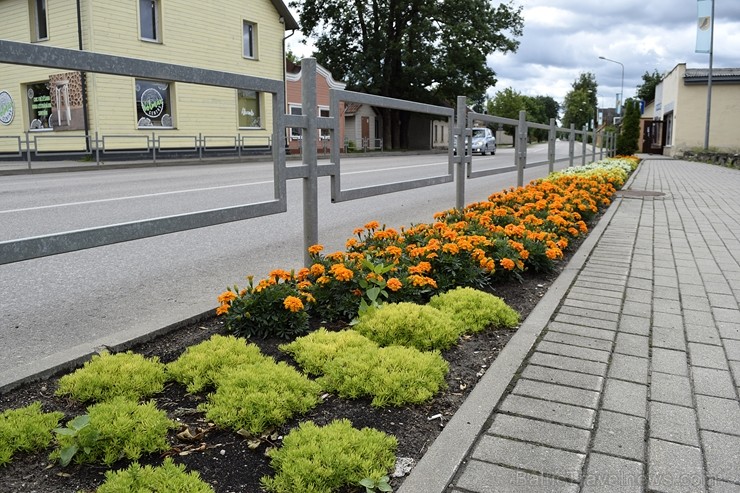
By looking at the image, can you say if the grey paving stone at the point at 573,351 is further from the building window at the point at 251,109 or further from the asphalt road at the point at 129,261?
the building window at the point at 251,109

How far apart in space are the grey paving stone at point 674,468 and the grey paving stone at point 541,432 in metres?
0.25

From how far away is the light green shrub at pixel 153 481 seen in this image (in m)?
2.00

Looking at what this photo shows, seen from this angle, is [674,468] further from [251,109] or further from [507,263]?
[251,109]

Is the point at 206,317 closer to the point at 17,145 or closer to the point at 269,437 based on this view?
the point at 269,437

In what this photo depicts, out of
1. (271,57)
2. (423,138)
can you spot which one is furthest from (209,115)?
(423,138)

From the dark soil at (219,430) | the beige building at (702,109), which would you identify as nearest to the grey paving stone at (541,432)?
the dark soil at (219,430)

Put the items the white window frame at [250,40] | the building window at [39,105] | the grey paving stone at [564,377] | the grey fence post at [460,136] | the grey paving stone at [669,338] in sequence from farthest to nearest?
the white window frame at [250,40]
the building window at [39,105]
the grey fence post at [460,136]
the grey paving stone at [669,338]
the grey paving stone at [564,377]

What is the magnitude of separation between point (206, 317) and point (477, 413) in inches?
76.2

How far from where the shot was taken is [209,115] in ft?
81.4

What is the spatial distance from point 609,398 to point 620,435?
357 mm

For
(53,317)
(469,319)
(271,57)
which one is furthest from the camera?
(271,57)

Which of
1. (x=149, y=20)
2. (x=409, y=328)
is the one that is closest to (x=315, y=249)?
(x=409, y=328)

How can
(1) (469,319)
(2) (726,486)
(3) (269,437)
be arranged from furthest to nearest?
(1) (469,319) < (3) (269,437) < (2) (726,486)

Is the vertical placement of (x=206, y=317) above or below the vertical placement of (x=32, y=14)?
below
